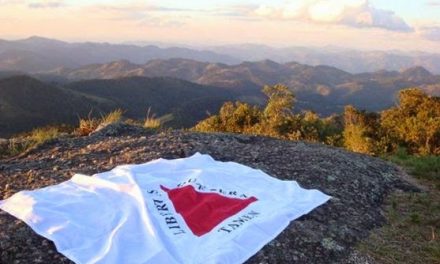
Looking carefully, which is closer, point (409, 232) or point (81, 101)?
point (409, 232)

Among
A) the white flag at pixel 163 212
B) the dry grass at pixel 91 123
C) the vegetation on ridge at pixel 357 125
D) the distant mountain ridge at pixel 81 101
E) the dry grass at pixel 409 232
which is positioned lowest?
the distant mountain ridge at pixel 81 101

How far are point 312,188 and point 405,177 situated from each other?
2.19m

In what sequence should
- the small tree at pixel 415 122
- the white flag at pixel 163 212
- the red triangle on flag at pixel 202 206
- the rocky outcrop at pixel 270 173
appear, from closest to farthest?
the white flag at pixel 163 212 → the rocky outcrop at pixel 270 173 → the red triangle on flag at pixel 202 206 → the small tree at pixel 415 122

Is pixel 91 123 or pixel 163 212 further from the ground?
pixel 163 212

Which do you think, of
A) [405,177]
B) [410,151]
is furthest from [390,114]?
[405,177]

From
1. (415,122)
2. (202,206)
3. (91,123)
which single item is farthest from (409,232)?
(415,122)

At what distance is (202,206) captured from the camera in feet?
16.8

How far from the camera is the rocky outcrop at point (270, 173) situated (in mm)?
4496

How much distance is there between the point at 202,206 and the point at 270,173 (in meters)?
1.78

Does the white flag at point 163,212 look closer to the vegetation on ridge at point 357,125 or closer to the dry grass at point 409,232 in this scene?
the dry grass at point 409,232

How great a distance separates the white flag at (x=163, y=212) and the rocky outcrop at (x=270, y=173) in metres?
0.16

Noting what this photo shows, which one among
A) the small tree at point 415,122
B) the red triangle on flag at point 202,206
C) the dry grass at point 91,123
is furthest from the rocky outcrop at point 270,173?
the small tree at point 415,122

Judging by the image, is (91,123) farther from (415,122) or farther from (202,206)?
(415,122)

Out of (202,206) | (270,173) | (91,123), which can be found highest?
(202,206)
